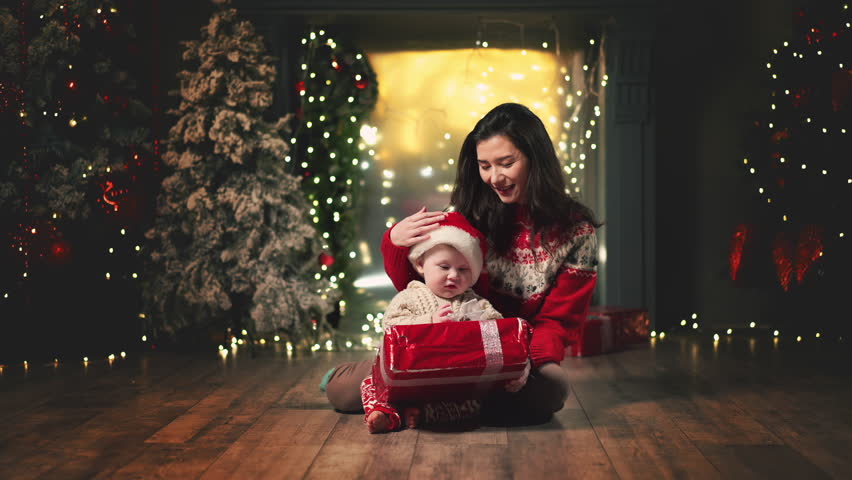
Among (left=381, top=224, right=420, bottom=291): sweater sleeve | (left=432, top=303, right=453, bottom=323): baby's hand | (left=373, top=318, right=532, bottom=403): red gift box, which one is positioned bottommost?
(left=373, top=318, right=532, bottom=403): red gift box

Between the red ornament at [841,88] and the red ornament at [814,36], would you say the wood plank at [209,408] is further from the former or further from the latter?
the red ornament at [814,36]

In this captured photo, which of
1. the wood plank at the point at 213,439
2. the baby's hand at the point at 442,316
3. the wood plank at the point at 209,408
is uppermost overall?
the baby's hand at the point at 442,316

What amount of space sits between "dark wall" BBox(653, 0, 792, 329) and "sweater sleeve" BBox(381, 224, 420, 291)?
2.63m

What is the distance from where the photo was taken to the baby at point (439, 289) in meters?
2.88

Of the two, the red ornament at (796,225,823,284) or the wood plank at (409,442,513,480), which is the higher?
the red ornament at (796,225,823,284)

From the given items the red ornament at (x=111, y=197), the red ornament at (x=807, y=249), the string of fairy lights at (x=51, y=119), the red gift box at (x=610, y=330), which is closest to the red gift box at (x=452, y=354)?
the red gift box at (x=610, y=330)

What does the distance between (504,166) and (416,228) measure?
0.42 metres

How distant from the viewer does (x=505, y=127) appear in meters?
3.06

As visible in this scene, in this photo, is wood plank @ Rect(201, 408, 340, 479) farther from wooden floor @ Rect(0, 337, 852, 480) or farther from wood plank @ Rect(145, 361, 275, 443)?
wood plank @ Rect(145, 361, 275, 443)

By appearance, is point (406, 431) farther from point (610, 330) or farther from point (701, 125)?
point (701, 125)

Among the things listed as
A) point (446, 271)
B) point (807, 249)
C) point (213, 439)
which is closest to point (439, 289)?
point (446, 271)

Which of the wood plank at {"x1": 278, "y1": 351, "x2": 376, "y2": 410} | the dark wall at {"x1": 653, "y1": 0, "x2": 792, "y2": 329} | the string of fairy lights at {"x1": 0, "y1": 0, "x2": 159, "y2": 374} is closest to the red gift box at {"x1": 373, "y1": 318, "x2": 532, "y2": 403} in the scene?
the wood plank at {"x1": 278, "y1": 351, "x2": 376, "y2": 410}

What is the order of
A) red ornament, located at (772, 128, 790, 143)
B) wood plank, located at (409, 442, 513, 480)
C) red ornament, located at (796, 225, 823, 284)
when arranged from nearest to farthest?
wood plank, located at (409, 442, 513, 480) → red ornament, located at (796, 225, 823, 284) → red ornament, located at (772, 128, 790, 143)

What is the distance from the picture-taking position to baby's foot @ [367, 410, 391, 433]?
288 centimetres
